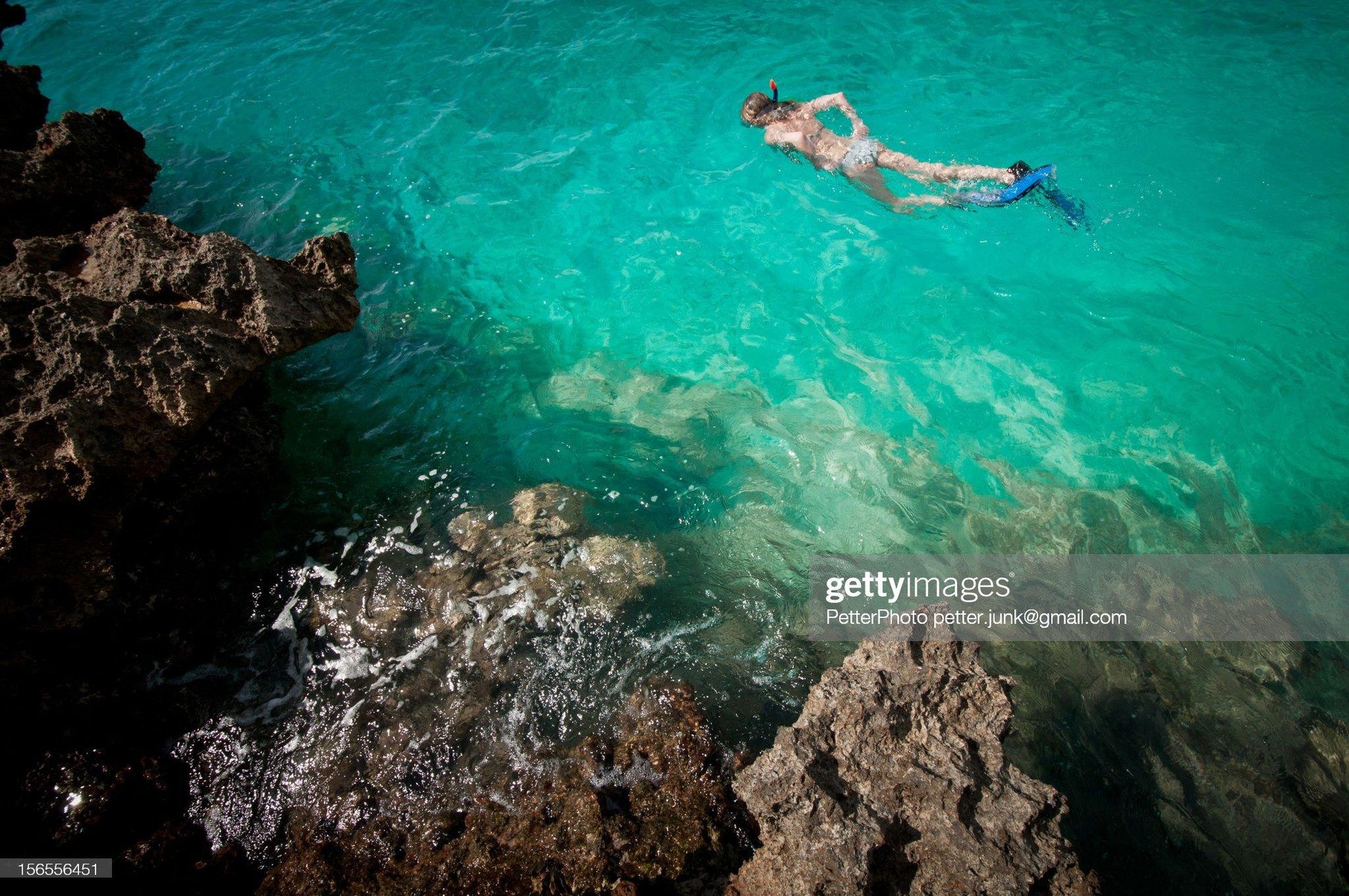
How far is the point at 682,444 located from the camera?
6617mm

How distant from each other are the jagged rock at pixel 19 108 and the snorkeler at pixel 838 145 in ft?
28.0

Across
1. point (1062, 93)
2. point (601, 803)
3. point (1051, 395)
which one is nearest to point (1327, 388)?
point (1051, 395)

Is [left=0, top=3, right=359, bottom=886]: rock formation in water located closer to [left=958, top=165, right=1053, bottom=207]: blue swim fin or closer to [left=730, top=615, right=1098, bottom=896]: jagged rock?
[left=730, top=615, right=1098, bottom=896]: jagged rock

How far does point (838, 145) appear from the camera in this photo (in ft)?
28.2

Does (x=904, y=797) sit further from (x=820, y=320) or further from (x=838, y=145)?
(x=838, y=145)

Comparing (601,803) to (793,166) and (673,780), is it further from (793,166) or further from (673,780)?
(793,166)

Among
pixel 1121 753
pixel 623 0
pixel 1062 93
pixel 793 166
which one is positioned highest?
pixel 623 0

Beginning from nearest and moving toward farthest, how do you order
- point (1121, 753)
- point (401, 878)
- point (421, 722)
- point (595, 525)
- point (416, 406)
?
1. point (401, 878)
2. point (421, 722)
3. point (1121, 753)
4. point (595, 525)
5. point (416, 406)

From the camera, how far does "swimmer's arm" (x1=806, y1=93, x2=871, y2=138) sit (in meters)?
8.28

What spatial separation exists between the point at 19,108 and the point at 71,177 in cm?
144

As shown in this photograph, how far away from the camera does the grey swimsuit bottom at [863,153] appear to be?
26.7 feet

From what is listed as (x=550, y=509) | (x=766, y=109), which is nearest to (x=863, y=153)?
(x=766, y=109)

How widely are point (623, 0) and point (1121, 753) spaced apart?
50.5 ft

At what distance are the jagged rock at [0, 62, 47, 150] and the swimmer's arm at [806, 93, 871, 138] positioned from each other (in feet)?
30.3
